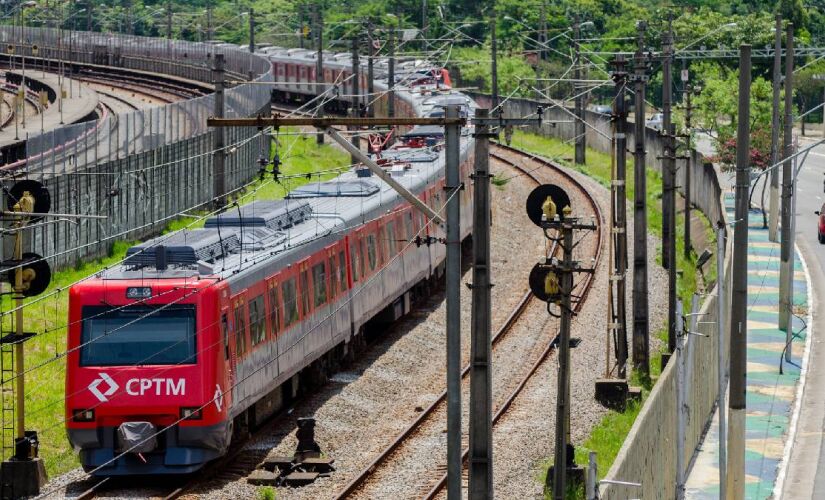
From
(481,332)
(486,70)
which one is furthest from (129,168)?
(486,70)

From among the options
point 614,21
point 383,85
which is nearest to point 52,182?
point 383,85

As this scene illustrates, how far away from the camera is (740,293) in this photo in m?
26.5

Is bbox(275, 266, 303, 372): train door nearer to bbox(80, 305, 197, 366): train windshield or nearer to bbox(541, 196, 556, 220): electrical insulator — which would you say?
bbox(80, 305, 197, 366): train windshield

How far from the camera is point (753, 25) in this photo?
285 feet

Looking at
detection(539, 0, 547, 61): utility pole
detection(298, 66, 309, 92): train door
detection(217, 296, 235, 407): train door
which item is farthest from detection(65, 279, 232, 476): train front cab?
detection(298, 66, 309, 92): train door

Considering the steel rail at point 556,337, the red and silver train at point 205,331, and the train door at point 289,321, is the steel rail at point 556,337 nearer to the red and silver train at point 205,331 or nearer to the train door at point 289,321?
the red and silver train at point 205,331

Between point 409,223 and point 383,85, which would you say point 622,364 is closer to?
point 409,223

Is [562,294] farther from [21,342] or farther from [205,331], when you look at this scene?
[21,342]

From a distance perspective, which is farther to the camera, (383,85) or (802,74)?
(802,74)

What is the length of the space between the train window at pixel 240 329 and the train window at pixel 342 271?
5.91 metres

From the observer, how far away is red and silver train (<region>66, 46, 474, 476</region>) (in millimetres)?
23109

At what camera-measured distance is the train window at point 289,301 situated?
27.2 meters

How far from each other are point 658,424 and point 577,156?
4089 centimetres

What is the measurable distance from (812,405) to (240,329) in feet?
54.1
